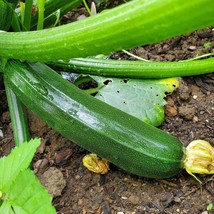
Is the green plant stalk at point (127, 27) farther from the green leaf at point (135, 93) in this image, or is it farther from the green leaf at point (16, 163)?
the green leaf at point (135, 93)

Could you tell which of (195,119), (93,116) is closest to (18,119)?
(93,116)

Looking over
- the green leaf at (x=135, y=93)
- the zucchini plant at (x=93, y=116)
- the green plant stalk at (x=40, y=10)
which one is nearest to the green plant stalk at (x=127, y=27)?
the zucchini plant at (x=93, y=116)

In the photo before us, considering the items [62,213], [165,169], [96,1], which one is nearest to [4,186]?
[62,213]

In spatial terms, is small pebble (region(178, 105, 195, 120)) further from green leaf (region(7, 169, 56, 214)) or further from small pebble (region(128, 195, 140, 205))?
green leaf (region(7, 169, 56, 214))

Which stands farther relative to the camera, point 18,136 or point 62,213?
point 18,136

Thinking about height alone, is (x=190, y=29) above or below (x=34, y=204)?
above

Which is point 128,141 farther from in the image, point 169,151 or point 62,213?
point 62,213
